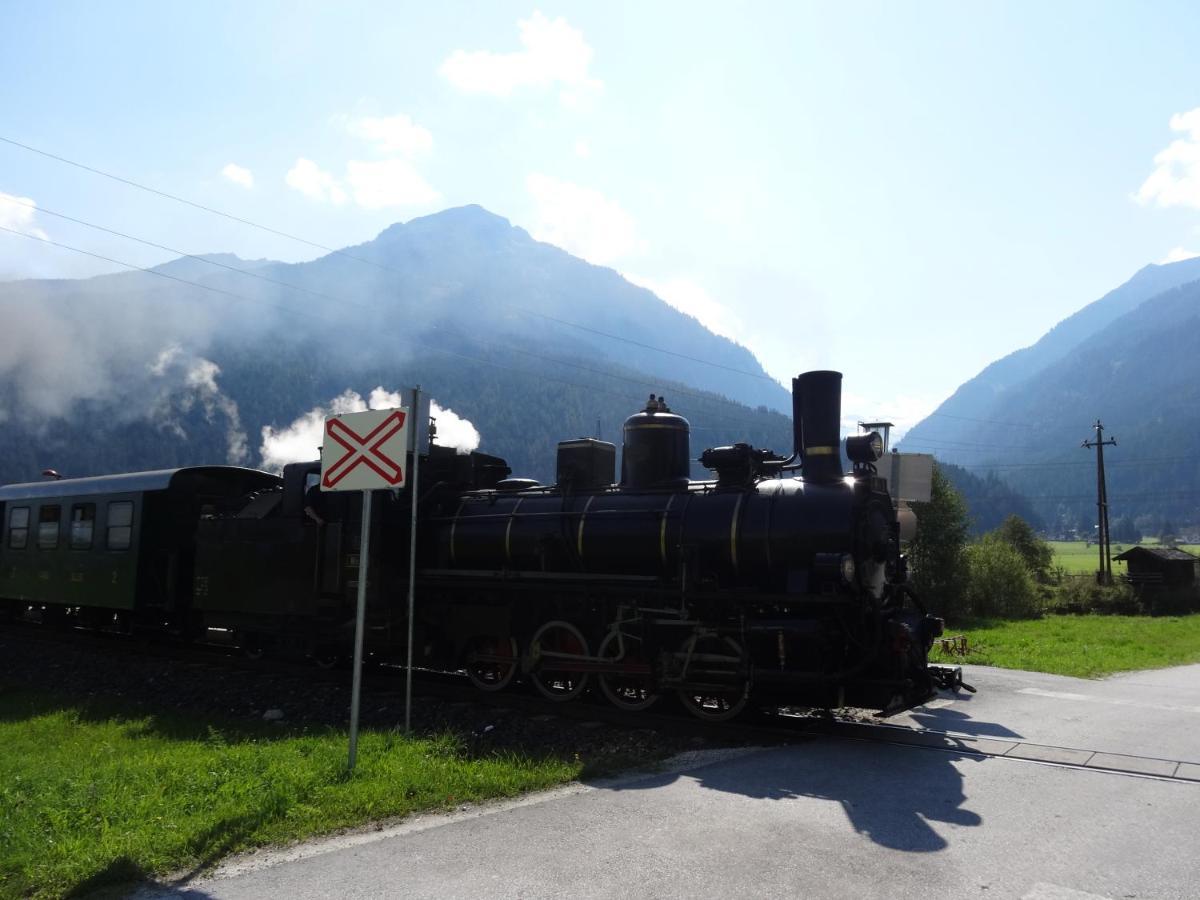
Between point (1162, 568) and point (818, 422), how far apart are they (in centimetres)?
3875

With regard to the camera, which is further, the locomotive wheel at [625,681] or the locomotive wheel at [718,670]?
the locomotive wheel at [625,681]

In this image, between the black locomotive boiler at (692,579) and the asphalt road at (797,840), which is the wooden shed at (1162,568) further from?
the asphalt road at (797,840)

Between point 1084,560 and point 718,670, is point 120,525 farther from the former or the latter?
point 1084,560

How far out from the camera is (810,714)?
31.2 feet

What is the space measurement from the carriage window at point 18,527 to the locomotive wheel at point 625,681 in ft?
46.4

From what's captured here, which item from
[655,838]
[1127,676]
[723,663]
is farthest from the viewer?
[1127,676]

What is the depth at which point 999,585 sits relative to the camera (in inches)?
1184

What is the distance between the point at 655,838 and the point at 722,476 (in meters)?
4.93

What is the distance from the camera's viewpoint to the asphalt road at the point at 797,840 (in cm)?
438

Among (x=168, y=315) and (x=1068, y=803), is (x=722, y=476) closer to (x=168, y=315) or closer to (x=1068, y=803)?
(x=1068, y=803)

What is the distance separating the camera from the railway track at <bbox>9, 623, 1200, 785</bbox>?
733 centimetres

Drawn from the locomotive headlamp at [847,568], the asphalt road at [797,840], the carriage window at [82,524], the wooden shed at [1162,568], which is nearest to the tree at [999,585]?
the wooden shed at [1162,568]

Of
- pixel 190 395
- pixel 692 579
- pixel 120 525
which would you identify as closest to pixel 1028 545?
pixel 692 579

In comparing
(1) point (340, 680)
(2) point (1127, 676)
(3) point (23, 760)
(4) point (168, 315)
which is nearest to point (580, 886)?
(3) point (23, 760)
